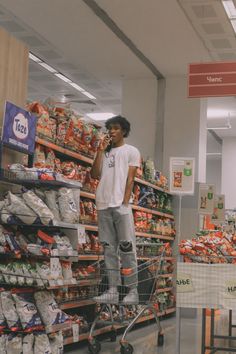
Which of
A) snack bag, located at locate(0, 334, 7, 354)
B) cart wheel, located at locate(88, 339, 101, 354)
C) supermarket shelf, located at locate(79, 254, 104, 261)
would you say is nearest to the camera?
snack bag, located at locate(0, 334, 7, 354)

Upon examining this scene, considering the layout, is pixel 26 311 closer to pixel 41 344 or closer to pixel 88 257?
pixel 41 344

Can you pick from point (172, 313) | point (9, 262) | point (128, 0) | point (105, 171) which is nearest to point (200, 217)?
point (172, 313)

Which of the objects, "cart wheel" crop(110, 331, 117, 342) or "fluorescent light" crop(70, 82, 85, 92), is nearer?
"cart wheel" crop(110, 331, 117, 342)

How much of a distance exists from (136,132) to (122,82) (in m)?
1.24

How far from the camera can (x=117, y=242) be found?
5.39 metres

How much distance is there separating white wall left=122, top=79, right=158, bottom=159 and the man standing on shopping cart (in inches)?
220

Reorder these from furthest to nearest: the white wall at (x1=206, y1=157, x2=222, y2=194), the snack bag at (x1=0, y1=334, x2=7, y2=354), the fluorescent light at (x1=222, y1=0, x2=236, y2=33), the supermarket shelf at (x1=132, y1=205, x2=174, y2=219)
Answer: the white wall at (x1=206, y1=157, x2=222, y2=194) → the fluorescent light at (x1=222, y1=0, x2=236, y2=33) → the supermarket shelf at (x1=132, y1=205, x2=174, y2=219) → the snack bag at (x1=0, y1=334, x2=7, y2=354)

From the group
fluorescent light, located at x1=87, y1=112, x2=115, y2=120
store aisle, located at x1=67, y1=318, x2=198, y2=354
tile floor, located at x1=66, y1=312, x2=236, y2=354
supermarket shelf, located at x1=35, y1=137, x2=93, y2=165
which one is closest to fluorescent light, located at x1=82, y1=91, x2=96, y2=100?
fluorescent light, located at x1=87, y1=112, x2=115, y2=120

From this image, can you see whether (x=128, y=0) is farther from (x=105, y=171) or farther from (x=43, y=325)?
(x=43, y=325)

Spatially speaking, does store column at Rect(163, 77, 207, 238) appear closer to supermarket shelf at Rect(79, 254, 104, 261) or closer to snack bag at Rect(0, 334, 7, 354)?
supermarket shelf at Rect(79, 254, 104, 261)

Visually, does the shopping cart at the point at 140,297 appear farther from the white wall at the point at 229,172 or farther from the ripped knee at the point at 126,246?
the white wall at the point at 229,172

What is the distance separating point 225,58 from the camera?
34.8 feet

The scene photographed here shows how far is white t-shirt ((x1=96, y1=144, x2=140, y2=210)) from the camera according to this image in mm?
5273

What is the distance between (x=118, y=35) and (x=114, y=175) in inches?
182
